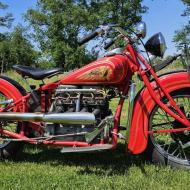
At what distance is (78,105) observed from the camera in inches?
220

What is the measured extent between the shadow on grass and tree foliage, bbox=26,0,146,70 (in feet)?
182

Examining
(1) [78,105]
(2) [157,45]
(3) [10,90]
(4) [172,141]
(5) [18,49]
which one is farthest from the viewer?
(5) [18,49]

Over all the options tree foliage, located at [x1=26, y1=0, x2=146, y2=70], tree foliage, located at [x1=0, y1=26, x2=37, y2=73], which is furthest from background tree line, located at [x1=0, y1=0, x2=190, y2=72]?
tree foliage, located at [x1=0, y1=26, x2=37, y2=73]

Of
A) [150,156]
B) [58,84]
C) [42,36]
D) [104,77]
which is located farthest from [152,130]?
[42,36]

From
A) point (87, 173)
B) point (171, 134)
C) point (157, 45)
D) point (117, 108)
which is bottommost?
point (87, 173)

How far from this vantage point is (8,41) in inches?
3450

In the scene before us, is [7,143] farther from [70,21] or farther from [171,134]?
[70,21]

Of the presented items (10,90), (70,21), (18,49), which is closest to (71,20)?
(70,21)

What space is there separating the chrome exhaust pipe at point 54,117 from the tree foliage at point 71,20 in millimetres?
56270

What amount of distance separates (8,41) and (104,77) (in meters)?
84.3

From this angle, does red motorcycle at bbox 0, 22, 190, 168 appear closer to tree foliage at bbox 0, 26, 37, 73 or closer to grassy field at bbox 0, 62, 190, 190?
grassy field at bbox 0, 62, 190, 190

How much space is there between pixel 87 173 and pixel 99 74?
1.16m

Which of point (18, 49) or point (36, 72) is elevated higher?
point (18, 49)

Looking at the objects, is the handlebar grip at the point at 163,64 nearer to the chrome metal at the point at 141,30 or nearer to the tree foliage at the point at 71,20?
the chrome metal at the point at 141,30
